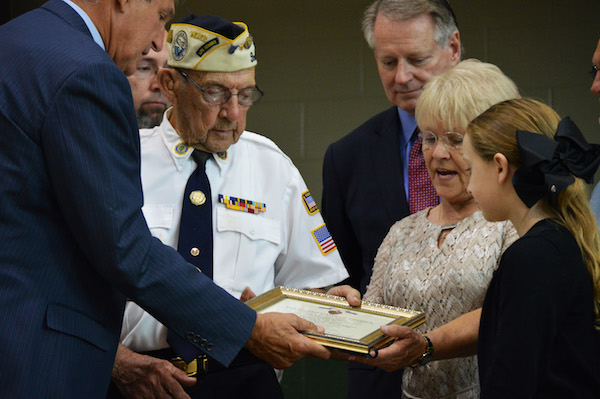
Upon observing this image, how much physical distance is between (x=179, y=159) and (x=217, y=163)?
112mm

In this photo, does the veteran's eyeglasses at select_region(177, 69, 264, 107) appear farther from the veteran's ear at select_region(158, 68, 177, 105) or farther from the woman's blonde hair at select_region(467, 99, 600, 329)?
the woman's blonde hair at select_region(467, 99, 600, 329)

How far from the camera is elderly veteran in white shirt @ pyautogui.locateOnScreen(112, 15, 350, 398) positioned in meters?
2.06

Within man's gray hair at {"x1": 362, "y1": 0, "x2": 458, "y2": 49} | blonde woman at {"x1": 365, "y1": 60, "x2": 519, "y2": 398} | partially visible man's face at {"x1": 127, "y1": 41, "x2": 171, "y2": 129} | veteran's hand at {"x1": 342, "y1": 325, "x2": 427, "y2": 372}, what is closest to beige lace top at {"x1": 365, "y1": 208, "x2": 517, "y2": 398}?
blonde woman at {"x1": 365, "y1": 60, "x2": 519, "y2": 398}

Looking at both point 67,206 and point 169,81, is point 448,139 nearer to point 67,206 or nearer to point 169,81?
point 169,81

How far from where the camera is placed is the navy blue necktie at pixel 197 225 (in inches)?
81.4

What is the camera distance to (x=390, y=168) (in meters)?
2.57

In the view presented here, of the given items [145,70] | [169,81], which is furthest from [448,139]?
[145,70]

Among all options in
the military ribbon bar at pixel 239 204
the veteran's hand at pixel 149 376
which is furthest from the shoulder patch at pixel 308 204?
the veteran's hand at pixel 149 376

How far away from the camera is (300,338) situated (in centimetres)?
186

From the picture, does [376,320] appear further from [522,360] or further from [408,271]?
[522,360]

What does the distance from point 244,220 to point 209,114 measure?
1.01ft

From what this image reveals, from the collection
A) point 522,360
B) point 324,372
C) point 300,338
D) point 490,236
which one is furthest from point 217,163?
point 324,372

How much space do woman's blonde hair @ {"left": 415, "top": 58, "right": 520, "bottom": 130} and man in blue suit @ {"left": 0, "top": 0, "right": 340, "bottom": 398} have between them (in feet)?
2.90

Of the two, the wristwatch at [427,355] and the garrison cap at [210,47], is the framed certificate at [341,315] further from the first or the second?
the garrison cap at [210,47]
